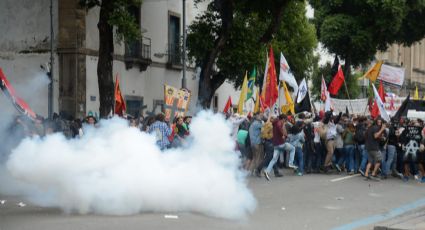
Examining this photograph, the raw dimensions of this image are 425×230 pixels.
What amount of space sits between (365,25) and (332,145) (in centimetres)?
1620

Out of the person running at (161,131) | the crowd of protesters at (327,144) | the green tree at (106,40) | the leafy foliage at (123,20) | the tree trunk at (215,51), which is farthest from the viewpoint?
the tree trunk at (215,51)

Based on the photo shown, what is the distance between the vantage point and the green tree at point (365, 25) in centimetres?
3073

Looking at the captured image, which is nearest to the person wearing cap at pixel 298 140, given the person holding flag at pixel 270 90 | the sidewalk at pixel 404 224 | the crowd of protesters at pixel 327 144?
the crowd of protesters at pixel 327 144

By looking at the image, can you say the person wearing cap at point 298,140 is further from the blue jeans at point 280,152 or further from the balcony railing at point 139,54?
the balcony railing at point 139,54

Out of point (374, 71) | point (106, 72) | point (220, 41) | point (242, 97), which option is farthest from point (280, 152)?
point (106, 72)

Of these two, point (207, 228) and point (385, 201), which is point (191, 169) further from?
point (385, 201)

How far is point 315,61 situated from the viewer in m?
38.9

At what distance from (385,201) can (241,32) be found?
13.1 m

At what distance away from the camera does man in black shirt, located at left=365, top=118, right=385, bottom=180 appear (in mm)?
16000

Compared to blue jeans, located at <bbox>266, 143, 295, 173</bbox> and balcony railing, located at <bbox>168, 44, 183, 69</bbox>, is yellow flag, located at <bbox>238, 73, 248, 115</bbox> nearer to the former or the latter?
blue jeans, located at <bbox>266, 143, 295, 173</bbox>

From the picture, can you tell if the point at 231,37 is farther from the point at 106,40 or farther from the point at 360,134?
the point at 360,134

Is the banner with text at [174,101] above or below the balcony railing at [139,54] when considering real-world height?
below

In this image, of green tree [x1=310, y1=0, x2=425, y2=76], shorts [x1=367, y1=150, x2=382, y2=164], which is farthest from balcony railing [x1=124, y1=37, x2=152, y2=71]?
shorts [x1=367, y1=150, x2=382, y2=164]

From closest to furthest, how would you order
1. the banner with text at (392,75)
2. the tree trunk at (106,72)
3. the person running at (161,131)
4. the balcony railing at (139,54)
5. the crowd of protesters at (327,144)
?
1. the person running at (161,131)
2. the crowd of protesters at (327,144)
3. the tree trunk at (106,72)
4. the banner with text at (392,75)
5. the balcony railing at (139,54)
